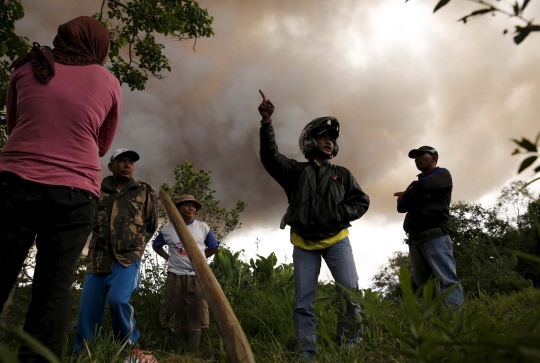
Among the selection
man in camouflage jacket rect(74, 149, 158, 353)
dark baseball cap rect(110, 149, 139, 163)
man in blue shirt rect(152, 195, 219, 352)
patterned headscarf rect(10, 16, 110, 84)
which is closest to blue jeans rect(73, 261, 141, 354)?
man in camouflage jacket rect(74, 149, 158, 353)

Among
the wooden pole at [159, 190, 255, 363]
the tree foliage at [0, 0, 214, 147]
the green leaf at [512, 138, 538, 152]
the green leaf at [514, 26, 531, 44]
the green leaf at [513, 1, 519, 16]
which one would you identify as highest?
the tree foliage at [0, 0, 214, 147]

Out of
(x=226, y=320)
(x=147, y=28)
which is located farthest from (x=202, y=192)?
(x=226, y=320)

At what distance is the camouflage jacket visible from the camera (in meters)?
4.32

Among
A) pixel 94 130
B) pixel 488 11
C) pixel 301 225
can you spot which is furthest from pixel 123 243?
pixel 488 11

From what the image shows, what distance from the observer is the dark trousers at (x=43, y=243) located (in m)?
2.22

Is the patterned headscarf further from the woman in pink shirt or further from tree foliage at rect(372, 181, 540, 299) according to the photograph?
tree foliage at rect(372, 181, 540, 299)

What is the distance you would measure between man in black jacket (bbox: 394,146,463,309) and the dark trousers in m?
4.01

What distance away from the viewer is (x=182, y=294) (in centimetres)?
570

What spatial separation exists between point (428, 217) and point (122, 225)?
339cm

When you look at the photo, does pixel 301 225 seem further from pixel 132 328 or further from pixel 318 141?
pixel 132 328

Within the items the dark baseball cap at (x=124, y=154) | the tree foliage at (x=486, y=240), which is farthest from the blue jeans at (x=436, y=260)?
the tree foliage at (x=486, y=240)

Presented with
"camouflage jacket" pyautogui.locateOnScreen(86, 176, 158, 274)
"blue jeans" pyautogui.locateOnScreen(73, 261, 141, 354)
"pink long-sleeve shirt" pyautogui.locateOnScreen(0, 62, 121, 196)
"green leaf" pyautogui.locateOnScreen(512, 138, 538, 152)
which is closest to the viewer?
"green leaf" pyautogui.locateOnScreen(512, 138, 538, 152)

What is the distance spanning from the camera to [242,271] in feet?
24.5

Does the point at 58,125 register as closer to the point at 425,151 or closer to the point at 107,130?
the point at 107,130
